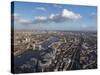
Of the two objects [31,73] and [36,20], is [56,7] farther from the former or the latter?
[31,73]

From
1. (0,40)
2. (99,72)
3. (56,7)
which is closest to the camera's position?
(0,40)

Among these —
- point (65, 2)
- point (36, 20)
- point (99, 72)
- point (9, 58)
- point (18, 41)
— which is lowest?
point (99, 72)

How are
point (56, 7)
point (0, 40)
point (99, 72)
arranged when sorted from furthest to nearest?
1. point (99, 72)
2. point (56, 7)
3. point (0, 40)

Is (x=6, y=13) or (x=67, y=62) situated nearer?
(x=6, y=13)

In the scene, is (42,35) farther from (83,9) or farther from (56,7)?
(83,9)

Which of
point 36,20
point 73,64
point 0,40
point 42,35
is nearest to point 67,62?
point 73,64

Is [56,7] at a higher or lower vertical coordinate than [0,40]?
higher
